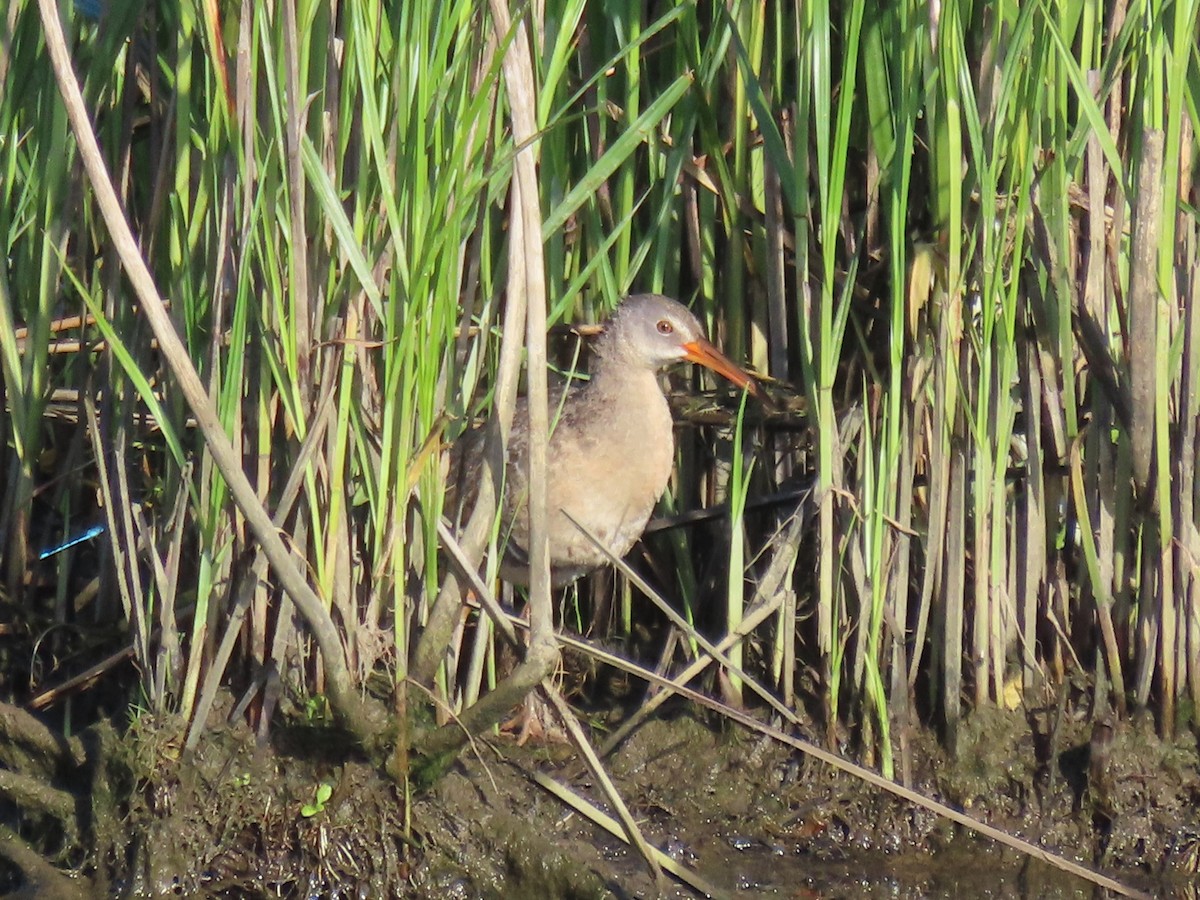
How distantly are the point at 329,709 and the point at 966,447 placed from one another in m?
1.77

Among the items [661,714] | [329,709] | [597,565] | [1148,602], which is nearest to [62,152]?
[329,709]

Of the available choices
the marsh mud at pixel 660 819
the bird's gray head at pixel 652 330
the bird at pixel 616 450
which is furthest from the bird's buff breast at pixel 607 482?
the marsh mud at pixel 660 819

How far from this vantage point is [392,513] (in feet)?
11.9

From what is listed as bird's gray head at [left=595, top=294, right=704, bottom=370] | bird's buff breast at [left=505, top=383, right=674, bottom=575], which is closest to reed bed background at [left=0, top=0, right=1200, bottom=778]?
bird's gray head at [left=595, top=294, right=704, bottom=370]

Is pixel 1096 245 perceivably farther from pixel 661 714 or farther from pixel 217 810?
pixel 217 810

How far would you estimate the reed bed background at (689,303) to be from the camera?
137 inches

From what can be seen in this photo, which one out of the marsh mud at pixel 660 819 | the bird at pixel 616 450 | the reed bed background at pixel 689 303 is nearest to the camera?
the reed bed background at pixel 689 303

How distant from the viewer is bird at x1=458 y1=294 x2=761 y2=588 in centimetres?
442

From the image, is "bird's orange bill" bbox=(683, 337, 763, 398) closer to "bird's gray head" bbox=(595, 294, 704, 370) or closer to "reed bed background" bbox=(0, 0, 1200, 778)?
"bird's gray head" bbox=(595, 294, 704, 370)

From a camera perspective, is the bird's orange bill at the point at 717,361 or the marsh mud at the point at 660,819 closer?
the marsh mud at the point at 660,819

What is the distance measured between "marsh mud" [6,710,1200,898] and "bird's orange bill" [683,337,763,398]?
1.01 meters

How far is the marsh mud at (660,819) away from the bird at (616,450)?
1.89 ft

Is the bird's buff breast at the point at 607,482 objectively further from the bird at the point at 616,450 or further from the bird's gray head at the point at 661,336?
the bird's gray head at the point at 661,336

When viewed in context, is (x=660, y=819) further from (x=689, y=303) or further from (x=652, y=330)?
(x=689, y=303)
